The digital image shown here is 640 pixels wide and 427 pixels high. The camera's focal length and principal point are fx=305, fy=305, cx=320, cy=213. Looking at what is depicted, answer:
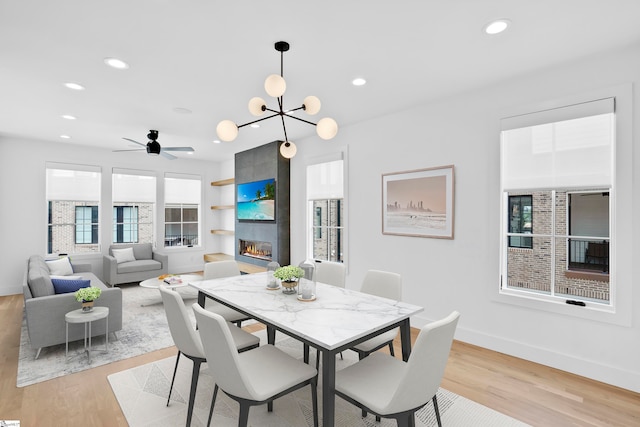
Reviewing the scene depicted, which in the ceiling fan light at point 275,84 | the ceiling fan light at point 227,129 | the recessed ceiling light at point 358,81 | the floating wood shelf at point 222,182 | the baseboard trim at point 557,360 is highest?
the recessed ceiling light at point 358,81

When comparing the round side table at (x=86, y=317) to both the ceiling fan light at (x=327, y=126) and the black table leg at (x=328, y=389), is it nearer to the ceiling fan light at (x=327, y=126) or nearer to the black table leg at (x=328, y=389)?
the black table leg at (x=328, y=389)

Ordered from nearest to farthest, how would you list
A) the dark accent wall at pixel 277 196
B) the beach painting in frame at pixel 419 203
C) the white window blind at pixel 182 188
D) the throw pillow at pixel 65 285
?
the throw pillow at pixel 65 285 → the beach painting in frame at pixel 419 203 → the dark accent wall at pixel 277 196 → the white window blind at pixel 182 188

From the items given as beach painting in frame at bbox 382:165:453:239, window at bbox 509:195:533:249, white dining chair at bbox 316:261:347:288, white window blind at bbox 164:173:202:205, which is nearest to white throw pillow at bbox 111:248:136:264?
white window blind at bbox 164:173:202:205

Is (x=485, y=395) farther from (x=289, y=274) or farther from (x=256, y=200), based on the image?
(x=256, y=200)

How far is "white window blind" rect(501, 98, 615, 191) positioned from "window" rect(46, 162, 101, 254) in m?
6.91

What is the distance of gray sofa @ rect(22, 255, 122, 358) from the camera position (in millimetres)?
2848

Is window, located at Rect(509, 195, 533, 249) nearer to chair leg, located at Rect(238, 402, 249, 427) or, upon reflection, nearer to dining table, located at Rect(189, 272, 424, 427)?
dining table, located at Rect(189, 272, 424, 427)

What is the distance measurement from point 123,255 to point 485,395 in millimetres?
6187

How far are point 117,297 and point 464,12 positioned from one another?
4.03 m

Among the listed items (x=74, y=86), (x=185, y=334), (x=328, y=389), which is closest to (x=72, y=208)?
(x=74, y=86)

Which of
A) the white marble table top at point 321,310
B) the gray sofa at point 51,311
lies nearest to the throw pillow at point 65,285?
the gray sofa at point 51,311

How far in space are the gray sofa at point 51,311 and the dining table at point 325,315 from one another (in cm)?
138

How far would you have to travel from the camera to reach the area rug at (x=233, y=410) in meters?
2.03

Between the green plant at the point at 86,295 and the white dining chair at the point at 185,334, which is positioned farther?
the green plant at the point at 86,295
